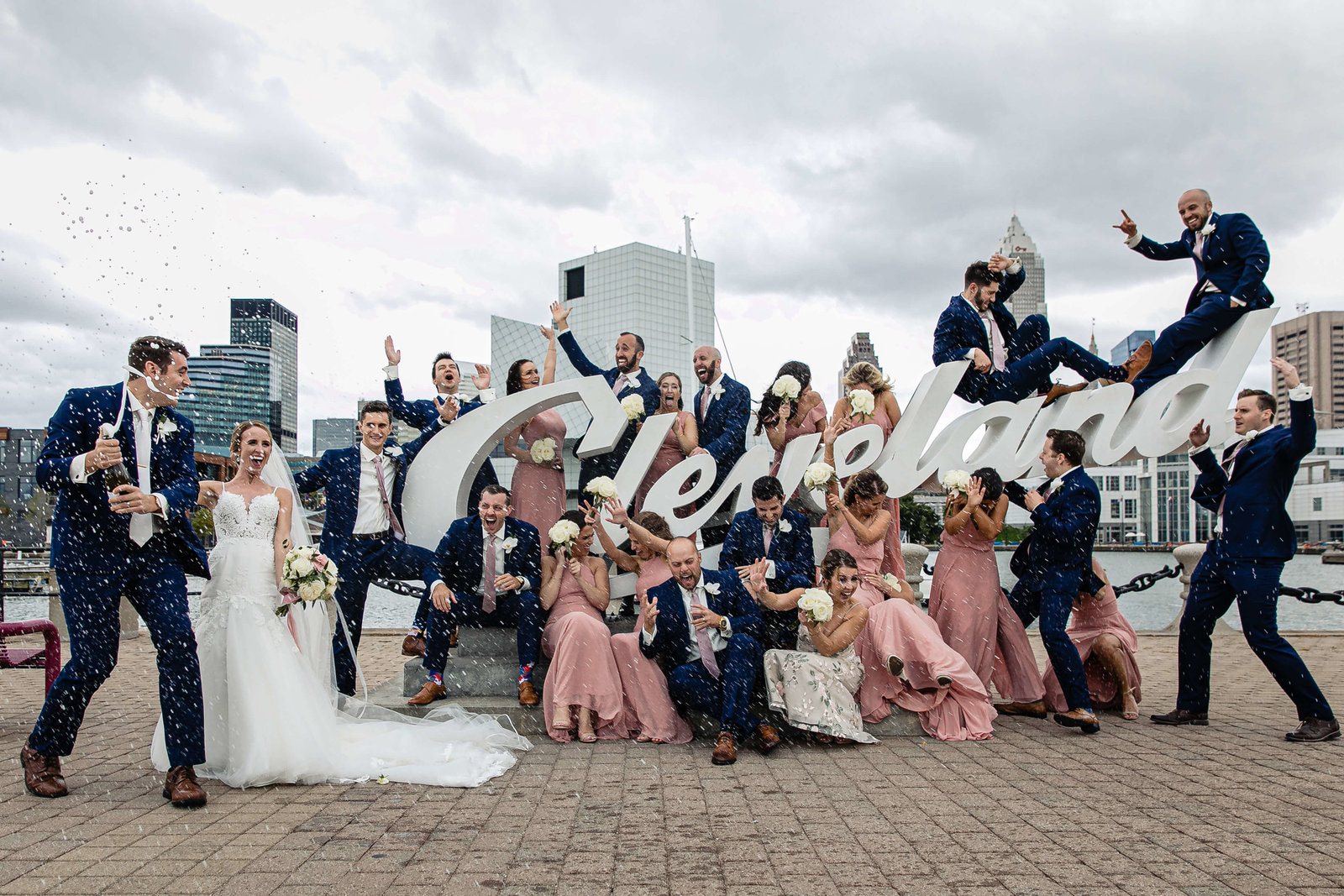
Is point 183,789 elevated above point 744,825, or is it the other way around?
point 183,789

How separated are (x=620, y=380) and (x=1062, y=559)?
441 cm

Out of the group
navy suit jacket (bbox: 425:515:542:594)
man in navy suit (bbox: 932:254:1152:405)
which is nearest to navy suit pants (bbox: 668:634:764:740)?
navy suit jacket (bbox: 425:515:542:594)

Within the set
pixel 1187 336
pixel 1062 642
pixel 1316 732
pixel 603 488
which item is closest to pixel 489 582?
pixel 603 488

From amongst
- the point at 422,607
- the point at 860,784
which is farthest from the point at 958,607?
the point at 422,607

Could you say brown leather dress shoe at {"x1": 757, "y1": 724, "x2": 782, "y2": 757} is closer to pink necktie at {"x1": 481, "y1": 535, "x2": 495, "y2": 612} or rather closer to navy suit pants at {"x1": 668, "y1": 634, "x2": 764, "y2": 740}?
navy suit pants at {"x1": 668, "y1": 634, "x2": 764, "y2": 740}

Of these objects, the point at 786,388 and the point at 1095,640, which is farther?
the point at 786,388

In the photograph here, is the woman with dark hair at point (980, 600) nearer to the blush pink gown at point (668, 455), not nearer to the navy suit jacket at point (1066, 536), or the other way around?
the navy suit jacket at point (1066, 536)

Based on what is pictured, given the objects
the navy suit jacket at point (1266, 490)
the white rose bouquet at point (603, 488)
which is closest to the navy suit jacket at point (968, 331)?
the navy suit jacket at point (1266, 490)

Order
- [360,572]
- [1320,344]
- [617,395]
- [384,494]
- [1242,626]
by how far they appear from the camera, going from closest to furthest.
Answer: [1242,626] → [360,572] → [384,494] → [617,395] → [1320,344]

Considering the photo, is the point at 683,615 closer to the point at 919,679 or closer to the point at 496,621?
the point at 496,621

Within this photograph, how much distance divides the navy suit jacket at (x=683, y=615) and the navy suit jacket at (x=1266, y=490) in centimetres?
349

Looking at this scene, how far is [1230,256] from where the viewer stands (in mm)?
8156

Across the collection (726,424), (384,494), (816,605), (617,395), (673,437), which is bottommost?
(816,605)

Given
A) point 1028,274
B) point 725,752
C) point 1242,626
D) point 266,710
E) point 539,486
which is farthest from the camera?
point 1028,274
